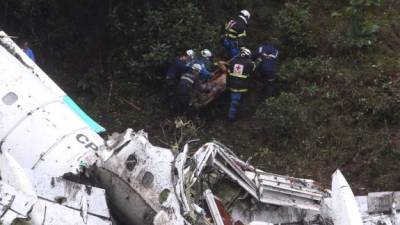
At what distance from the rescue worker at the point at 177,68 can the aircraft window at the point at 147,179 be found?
4403 millimetres

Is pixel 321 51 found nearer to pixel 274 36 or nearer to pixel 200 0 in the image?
pixel 274 36

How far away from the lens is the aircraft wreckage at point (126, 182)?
6642 mm

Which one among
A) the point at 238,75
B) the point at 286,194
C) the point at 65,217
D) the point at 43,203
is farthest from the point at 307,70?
the point at 43,203

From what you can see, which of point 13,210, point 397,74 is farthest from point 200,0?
point 13,210

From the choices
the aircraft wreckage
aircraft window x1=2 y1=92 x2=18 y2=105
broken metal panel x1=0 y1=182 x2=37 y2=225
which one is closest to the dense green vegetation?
the aircraft wreckage

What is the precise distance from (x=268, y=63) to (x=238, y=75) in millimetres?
587

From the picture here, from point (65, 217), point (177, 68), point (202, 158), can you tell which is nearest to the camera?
point (65, 217)

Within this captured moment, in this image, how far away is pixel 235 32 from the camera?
475 inches

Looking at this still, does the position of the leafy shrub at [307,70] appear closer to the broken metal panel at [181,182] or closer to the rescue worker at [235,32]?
the rescue worker at [235,32]

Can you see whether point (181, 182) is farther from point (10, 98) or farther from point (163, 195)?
point (10, 98)

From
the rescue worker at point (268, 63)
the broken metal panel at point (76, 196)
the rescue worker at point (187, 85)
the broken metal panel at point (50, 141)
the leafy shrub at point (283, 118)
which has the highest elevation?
the rescue worker at point (268, 63)

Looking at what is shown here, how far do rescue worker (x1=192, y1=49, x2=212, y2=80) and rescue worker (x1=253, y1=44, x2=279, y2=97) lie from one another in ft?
2.68

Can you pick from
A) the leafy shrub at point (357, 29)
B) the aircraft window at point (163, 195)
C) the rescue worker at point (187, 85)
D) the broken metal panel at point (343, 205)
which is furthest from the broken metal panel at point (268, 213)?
the leafy shrub at point (357, 29)

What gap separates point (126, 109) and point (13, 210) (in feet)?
20.8
